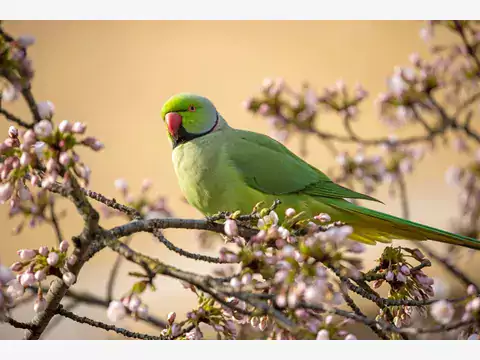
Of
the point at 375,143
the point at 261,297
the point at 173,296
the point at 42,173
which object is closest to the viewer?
the point at 261,297

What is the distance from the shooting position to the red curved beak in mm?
1912

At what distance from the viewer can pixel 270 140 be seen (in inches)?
77.1

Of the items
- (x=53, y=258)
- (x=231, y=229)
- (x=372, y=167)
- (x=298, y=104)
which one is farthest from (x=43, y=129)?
(x=372, y=167)

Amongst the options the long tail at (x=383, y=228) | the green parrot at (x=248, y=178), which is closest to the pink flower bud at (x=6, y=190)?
the green parrot at (x=248, y=178)

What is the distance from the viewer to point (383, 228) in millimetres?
1724

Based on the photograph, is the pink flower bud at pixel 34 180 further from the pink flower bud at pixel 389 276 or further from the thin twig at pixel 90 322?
the pink flower bud at pixel 389 276

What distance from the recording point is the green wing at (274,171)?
1.81 metres

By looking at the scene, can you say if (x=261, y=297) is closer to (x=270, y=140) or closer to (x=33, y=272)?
(x=33, y=272)

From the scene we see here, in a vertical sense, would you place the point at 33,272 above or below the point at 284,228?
below

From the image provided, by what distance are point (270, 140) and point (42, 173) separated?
93 centimetres

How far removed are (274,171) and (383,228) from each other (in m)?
0.39

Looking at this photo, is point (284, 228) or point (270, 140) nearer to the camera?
point (284, 228)

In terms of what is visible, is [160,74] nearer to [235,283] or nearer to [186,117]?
[186,117]

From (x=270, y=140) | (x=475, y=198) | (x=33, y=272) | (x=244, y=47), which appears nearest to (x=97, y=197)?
(x=33, y=272)
